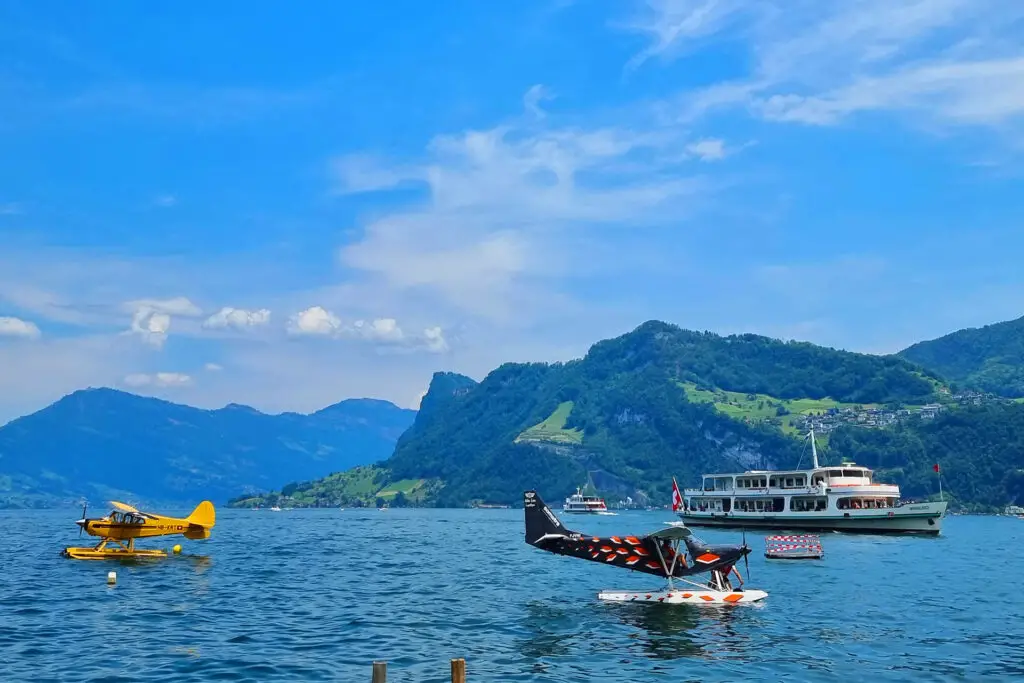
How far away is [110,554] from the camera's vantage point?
7069 centimetres

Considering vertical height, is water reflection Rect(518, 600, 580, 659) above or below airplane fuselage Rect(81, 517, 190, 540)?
below

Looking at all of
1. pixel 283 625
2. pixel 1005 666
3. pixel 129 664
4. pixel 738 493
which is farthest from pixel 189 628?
pixel 738 493

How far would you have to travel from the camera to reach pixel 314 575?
60875 millimetres

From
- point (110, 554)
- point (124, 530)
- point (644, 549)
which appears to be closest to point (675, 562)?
point (644, 549)

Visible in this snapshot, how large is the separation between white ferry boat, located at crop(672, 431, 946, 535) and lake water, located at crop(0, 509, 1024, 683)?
40786mm

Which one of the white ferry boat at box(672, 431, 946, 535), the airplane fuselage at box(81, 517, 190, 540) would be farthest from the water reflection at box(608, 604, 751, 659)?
the white ferry boat at box(672, 431, 946, 535)

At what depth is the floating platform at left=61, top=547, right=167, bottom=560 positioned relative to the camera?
230ft

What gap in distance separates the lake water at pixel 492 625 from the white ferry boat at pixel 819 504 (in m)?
40.8

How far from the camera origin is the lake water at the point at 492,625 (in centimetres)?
2894

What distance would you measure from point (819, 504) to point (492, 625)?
277 feet

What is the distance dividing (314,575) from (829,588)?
114 feet

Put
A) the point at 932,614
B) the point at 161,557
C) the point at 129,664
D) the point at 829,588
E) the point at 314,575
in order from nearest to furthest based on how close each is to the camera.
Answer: the point at 129,664 → the point at 932,614 → the point at 829,588 → the point at 314,575 → the point at 161,557

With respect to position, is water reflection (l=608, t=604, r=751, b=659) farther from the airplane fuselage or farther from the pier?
the airplane fuselage

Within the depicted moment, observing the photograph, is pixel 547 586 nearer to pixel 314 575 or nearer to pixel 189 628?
pixel 314 575
